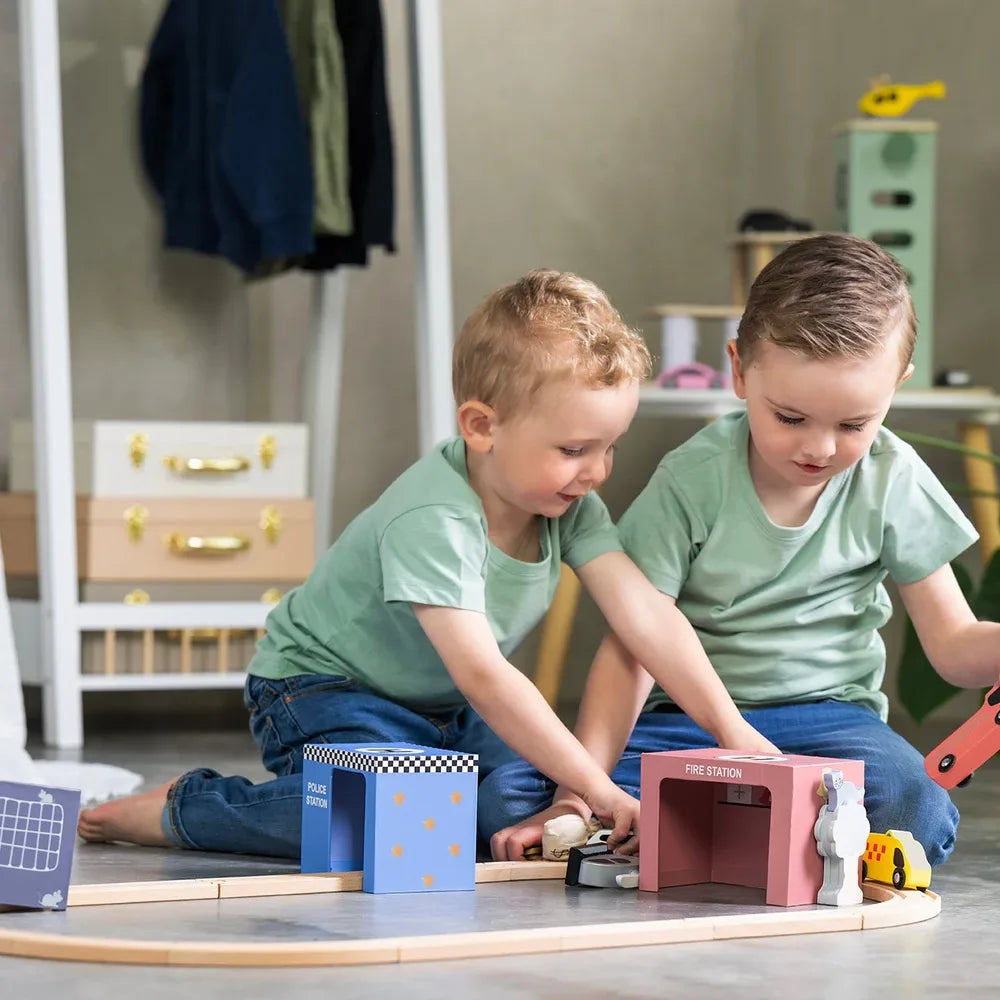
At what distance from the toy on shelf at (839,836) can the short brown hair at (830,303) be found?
0.36 meters

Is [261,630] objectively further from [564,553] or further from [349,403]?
[564,553]

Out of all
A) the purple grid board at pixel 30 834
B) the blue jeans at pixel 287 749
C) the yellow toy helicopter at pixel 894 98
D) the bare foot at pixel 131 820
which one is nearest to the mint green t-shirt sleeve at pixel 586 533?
the blue jeans at pixel 287 749

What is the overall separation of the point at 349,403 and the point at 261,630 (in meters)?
0.67

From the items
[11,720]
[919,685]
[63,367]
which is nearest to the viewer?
[11,720]

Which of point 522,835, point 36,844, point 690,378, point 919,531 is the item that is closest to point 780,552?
point 919,531

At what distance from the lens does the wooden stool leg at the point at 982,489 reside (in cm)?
268

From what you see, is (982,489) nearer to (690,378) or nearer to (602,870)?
(690,378)

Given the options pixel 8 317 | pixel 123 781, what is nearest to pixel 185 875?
pixel 123 781

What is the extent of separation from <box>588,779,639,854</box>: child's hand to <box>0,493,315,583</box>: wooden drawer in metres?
1.38

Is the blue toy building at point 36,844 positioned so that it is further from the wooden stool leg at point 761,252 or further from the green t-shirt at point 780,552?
the wooden stool leg at point 761,252

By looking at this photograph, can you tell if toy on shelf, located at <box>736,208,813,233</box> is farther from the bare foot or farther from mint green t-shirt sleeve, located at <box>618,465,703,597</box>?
the bare foot

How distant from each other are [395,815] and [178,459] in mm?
1464

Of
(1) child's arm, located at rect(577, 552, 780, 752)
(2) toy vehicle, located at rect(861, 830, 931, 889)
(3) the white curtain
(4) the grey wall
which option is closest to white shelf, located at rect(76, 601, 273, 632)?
(4) the grey wall

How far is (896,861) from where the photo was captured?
1.30 metres
